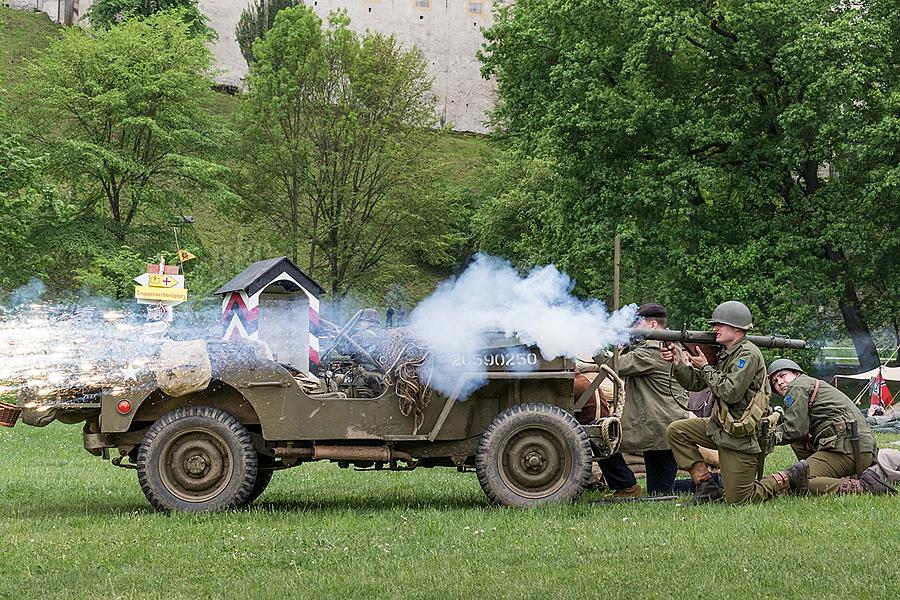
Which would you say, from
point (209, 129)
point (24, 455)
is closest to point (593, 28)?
point (209, 129)

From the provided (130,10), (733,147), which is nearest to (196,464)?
(733,147)

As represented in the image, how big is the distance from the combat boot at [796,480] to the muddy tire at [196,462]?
486 centimetres

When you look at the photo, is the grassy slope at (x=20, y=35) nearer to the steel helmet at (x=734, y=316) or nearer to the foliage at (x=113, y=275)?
the foliage at (x=113, y=275)

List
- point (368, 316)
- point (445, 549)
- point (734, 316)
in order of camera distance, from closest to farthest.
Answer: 1. point (445, 549)
2. point (734, 316)
3. point (368, 316)

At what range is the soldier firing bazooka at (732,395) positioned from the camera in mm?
9922

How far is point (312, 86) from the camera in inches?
1764

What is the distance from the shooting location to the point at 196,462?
10.1 meters

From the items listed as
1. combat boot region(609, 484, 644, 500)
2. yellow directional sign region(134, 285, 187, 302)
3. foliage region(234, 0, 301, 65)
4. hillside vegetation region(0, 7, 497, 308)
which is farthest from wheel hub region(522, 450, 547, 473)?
foliage region(234, 0, 301, 65)

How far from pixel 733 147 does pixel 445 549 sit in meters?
25.0

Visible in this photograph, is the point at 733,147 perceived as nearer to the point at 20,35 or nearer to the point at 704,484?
the point at 704,484

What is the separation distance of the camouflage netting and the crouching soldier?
3.22 m

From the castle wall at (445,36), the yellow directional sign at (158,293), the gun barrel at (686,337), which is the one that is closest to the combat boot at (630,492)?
the gun barrel at (686,337)

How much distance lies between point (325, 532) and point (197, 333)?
274 cm

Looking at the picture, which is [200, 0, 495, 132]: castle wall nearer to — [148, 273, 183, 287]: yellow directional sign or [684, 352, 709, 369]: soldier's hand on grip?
[148, 273, 183, 287]: yellow directional sign
